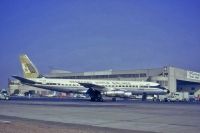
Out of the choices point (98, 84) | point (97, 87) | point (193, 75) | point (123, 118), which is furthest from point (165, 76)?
point (123, 118)

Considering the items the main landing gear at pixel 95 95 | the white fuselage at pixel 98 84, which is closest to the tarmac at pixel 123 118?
the main landing gear at pixel 95 95

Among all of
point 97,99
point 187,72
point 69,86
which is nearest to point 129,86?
point 97,99

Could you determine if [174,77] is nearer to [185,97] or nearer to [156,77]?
[156,77]

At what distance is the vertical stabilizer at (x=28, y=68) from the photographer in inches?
3031

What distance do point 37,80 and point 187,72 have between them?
8669 cm

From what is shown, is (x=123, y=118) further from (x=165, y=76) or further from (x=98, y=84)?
(x=165, y=76)

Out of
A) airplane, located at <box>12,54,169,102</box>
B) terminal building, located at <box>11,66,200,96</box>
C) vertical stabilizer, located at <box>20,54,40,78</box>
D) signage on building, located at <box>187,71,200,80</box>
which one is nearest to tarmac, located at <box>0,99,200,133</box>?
airplane, located at <box>12,54,169,102</box>

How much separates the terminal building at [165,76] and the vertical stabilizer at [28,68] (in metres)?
58.6

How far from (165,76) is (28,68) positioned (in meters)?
67.6

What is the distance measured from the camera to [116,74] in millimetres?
139625

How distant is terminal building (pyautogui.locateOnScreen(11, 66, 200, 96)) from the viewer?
12888 cm

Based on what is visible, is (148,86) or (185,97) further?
(185,97)

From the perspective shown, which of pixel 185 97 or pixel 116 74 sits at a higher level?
pixel 116 74

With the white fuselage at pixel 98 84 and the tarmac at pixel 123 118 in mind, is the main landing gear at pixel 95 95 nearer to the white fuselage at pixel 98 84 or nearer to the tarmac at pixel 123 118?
the white fuselage at pixel 98 84
